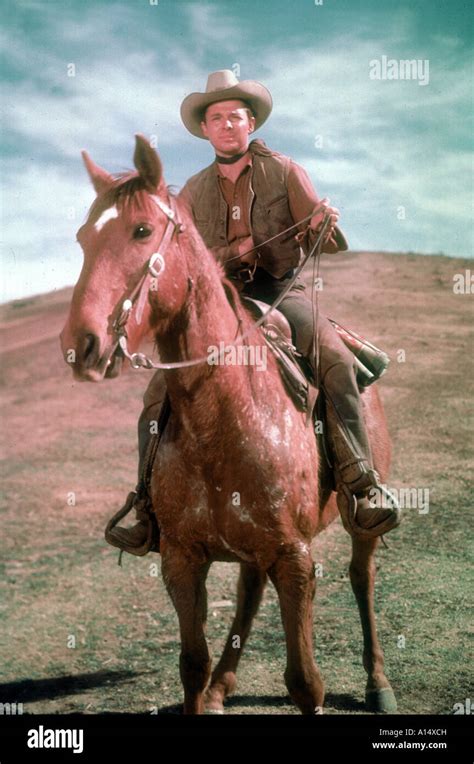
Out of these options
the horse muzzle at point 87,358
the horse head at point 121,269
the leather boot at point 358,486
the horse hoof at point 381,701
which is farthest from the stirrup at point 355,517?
the horse muzzle at point 87,358

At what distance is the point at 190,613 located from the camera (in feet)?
15.3

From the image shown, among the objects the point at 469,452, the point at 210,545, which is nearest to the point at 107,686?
the point at 210,545

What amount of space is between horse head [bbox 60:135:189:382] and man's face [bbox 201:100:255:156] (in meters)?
1.37

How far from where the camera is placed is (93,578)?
9.32 meters

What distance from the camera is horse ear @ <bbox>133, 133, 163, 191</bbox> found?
373cm

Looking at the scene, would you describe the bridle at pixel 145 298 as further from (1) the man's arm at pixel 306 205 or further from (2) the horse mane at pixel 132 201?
(1) the man's arm at pixel 306 205

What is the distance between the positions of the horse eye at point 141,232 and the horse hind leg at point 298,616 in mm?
2043

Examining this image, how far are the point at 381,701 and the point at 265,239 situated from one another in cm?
363

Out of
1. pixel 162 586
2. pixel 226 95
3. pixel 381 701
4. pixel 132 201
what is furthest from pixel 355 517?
pixel 162 586

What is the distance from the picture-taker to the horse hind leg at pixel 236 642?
5.97 meters

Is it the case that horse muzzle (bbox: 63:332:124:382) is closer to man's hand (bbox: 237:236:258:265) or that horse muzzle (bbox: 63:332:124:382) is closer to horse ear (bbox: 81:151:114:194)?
horse ear (bbox: 81:151:114:194)

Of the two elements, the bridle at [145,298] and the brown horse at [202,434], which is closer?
the bridle at [145,298]

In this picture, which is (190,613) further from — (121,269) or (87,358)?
(121,269)
